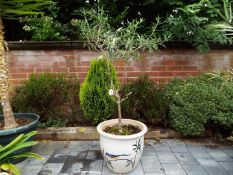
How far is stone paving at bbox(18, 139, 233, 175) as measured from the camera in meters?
3.08

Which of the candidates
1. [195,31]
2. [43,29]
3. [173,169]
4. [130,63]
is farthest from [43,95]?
[195,31]

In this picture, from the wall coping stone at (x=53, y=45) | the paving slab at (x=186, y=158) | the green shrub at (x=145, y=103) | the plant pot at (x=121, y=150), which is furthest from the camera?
the wall coping stone at (x=53, y=45)

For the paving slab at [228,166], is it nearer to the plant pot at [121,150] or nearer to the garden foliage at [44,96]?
the plant pot at [121,150]

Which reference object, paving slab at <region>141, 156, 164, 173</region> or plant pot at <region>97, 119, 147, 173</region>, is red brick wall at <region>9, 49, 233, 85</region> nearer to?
paving slab at <region>141, 156, 164, 173</region>

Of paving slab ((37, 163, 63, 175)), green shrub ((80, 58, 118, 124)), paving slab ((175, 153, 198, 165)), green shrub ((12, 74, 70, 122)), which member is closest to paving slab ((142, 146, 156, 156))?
paving slab ((175, 153, 198, 165))

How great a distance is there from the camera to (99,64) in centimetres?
370

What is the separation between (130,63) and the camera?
14.1 ft

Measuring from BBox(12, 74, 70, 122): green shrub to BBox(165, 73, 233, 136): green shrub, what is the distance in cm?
175

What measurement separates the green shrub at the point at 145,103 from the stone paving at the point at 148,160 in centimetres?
39

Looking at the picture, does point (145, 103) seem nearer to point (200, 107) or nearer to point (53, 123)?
point (200, 107)

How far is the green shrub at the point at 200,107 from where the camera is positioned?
3645 millimetres

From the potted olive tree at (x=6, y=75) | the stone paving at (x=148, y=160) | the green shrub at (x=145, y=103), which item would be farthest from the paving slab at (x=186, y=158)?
the potted olive tree at (x=6, y=75)

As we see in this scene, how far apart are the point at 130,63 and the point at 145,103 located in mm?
763

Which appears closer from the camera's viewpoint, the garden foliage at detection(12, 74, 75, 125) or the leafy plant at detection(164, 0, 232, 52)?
the leafy plant at detection(164, 0, 232, 52)
